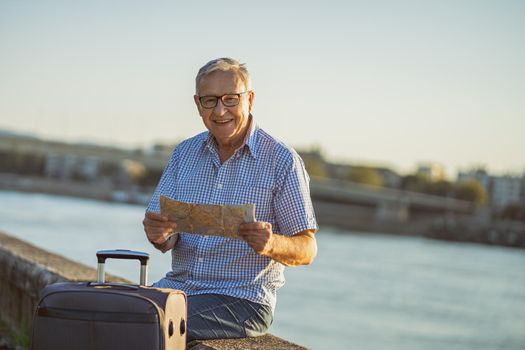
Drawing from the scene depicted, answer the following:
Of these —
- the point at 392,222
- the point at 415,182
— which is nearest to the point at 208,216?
the point at 392,222

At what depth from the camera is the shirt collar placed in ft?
8.91

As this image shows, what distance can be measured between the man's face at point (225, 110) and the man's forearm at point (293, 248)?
1.15ft

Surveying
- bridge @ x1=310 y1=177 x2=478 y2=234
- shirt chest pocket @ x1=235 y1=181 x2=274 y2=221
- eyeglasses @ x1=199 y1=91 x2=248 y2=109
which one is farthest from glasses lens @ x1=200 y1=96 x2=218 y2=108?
bridge @ x1=310 y1=177 x2=478 y2=234

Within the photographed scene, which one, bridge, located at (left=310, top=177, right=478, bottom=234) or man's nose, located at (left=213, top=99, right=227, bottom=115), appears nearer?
man's nose, located at (left=213, top=99, right=227, bottom=115)

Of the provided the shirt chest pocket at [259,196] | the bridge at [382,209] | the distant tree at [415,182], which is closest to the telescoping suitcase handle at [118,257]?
the shirt chest pocket at [259,196]

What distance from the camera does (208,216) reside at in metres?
2.43

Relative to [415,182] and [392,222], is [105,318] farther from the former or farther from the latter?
[415,182]

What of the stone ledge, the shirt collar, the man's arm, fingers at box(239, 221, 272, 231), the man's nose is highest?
the man's nose

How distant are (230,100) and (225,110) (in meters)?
0.03

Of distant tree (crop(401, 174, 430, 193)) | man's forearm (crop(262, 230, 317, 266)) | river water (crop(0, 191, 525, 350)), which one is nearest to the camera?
man's forearm (crop(262, 230, 317, 266))

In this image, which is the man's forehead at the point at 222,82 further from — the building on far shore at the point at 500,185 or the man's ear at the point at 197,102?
the building on far shore at the point at 500,185

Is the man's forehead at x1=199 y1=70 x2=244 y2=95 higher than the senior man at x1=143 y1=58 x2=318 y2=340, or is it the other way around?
the man's forehead at x1=199 y1=70 x2=244 y2=95

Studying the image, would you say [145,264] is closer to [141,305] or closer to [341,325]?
[141,305]

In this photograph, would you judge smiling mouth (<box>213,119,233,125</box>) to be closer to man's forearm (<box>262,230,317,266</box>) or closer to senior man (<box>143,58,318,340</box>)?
senior man (<box>143,58,318,340</box>)
